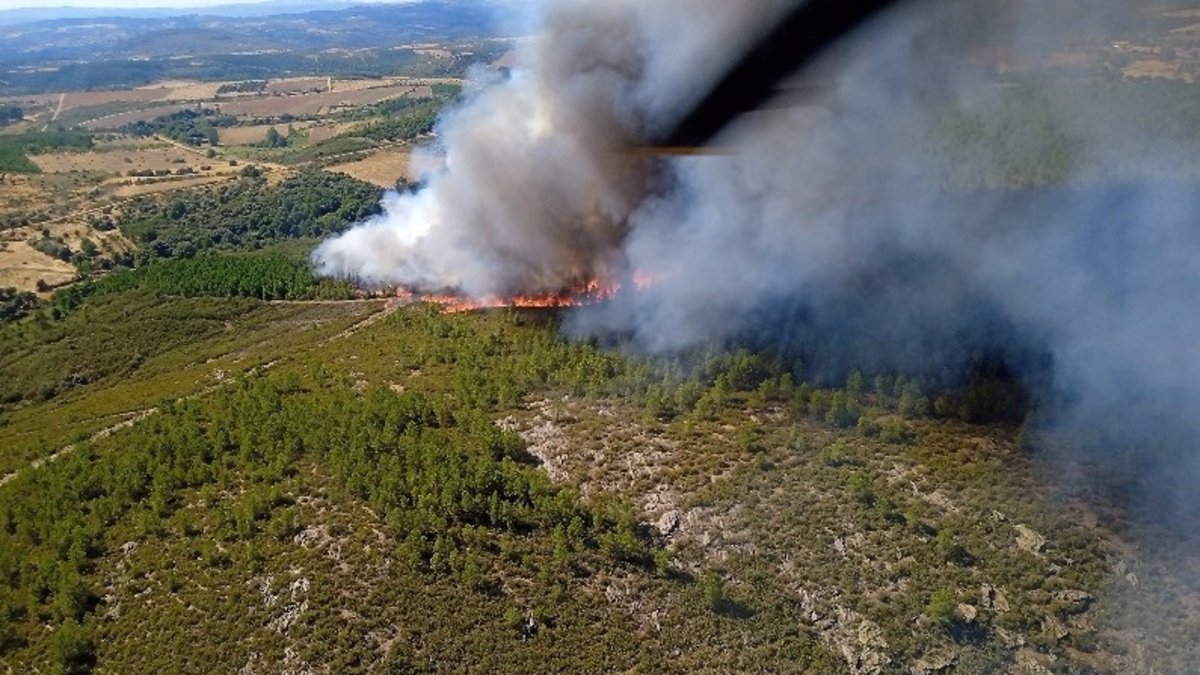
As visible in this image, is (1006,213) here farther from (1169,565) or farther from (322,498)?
(322,498)

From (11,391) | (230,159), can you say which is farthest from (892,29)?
(230,159)

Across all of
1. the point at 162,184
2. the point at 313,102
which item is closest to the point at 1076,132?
the point at 162,184

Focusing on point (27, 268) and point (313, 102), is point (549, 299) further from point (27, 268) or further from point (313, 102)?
point (313, 102)

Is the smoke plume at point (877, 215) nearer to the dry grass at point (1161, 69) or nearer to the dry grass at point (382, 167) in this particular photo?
the dry grass at point (1161, 69)

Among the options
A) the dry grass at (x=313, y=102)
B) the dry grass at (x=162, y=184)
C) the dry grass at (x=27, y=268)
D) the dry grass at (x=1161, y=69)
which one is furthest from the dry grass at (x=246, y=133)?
the dry grass at (x=1161, y=69)

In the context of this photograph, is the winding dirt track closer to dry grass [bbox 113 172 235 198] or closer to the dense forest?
the dense forest

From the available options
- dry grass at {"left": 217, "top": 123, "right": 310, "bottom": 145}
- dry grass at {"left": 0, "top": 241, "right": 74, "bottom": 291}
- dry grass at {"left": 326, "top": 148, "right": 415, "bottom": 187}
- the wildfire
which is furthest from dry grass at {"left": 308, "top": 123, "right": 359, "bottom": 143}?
the wildfire
